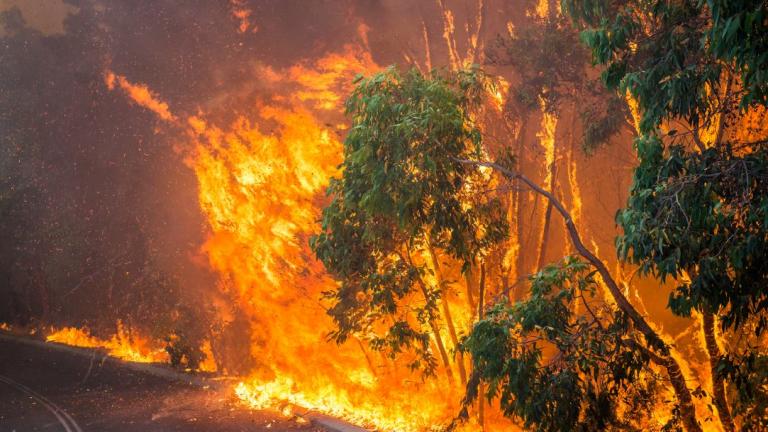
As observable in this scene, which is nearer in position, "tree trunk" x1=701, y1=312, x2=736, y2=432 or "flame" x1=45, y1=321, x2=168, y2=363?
"tree trunk" x1=701, y1=312, x2=736, y2=432

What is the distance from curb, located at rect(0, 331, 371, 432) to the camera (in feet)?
41.4

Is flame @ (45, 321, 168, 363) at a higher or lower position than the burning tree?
higher

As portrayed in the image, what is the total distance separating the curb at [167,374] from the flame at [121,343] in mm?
608

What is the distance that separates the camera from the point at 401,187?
7594 millimetres

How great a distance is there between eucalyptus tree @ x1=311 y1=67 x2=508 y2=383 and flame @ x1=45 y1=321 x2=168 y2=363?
15.2 m

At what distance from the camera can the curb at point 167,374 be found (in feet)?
41.4

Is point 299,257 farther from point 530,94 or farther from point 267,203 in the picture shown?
point 530,94

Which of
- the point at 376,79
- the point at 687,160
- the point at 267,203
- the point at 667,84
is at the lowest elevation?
the point at 687,160

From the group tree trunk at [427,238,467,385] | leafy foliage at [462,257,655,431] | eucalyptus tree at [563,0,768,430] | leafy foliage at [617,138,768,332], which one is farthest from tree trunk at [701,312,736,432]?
tree trunk at [427,238,467,385]

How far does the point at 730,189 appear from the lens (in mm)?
5352

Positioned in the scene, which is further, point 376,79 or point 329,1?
point 329,1

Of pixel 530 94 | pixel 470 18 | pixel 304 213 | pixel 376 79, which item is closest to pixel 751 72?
pixel 376 79

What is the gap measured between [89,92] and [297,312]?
16493 mm

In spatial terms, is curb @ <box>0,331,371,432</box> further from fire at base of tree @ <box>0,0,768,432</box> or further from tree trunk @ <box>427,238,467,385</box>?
tree trunk @ <box>427,238,467,385</box>
